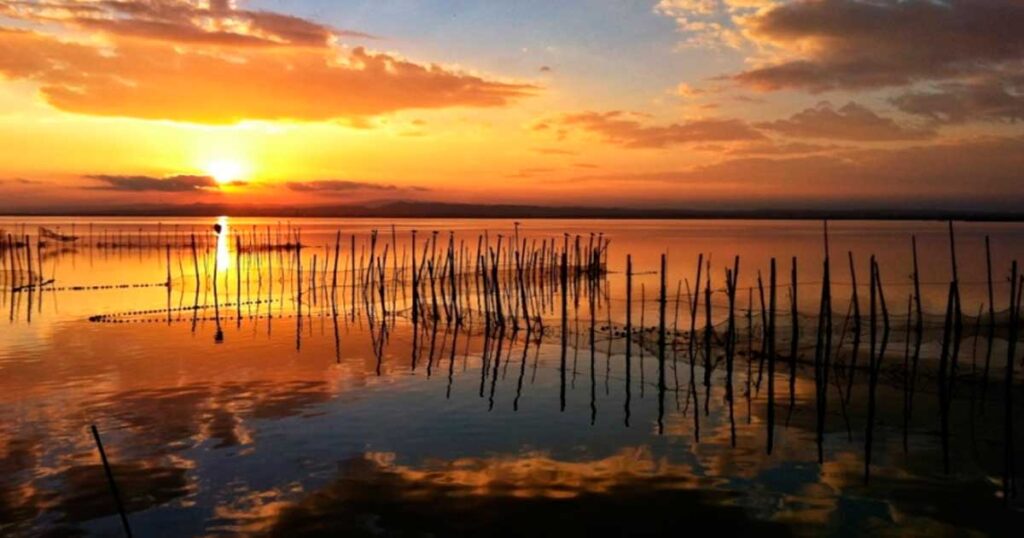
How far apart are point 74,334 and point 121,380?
5.20 m

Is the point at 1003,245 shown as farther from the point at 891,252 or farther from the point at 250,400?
the point at 250,400

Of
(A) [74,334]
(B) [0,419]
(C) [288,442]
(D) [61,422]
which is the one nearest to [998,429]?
(C) [288,442]

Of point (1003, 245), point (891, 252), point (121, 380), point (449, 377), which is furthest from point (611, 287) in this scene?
point (1003, 245)

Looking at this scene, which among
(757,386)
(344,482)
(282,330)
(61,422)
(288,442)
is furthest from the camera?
(282,330)

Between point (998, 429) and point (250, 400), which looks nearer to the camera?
point (998, 429)

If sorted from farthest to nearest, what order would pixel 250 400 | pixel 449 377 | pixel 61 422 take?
pixel 449 377 → pixel 250 400 → pixel 61 422

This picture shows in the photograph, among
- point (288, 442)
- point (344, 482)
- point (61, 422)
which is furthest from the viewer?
point (61, 422)

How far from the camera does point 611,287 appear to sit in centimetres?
2914

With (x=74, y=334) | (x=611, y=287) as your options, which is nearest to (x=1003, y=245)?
(x=611, y=287)

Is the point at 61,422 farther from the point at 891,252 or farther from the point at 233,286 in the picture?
the point at 891,252

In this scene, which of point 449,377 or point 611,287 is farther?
point 611,287

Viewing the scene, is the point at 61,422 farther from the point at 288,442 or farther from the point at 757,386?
the point at 757,386

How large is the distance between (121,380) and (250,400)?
2.42 m

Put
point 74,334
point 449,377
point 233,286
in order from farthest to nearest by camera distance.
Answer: point 233,286, point 74,334, point 449,377
